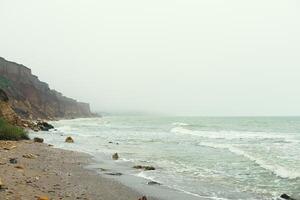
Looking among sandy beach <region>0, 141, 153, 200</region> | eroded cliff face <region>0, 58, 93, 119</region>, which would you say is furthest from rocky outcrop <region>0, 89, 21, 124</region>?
eroded cliff face <region>0, 58, 93, 119</region>

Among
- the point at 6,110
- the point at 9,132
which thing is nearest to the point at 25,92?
the point at 6,110

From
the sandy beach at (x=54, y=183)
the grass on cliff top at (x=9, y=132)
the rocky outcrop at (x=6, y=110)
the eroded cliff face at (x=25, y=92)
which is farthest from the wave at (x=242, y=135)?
the eroded cliff face at (x=25, y=92)

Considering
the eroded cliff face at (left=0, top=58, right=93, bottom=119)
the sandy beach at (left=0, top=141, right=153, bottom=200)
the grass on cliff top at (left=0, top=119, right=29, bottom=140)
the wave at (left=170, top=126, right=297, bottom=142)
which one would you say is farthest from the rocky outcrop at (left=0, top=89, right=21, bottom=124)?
the eroded cliff face at (left=0, top=58, right=93, bottom=119)

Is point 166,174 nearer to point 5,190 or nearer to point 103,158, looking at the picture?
point 103,158

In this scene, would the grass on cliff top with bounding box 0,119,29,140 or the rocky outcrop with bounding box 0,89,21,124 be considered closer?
the grass on cliff top with bounding box 0,119,29,140

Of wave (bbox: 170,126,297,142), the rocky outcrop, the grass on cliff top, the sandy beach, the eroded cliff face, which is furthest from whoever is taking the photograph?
the eroded cliff face

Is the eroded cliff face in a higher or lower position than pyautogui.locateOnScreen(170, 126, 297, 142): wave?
higher

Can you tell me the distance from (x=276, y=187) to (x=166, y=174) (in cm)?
479

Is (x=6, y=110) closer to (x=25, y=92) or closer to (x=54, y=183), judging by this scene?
(x=54, y=183)

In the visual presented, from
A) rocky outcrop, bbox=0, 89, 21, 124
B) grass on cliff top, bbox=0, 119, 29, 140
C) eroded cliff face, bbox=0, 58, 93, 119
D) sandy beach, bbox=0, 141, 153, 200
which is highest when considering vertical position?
eroded cliff face, bbox=0, 58, 93, 119

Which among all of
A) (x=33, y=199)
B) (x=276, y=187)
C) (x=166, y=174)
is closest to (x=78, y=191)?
(x=33, y=199)

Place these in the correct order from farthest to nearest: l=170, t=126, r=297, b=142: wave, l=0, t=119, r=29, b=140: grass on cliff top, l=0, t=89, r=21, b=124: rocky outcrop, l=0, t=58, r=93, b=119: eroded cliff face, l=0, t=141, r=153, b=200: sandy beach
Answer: l=0, t=58, r=93, b=119: eroded cliff face < l=170, t=126, r=297, b=142: wave < l=0, t=89, r=21, b=124: rocky outcrop < l=0, t=119, r=29, b=140: grass on cliff top < l=0, t=141, r=153, b=200: sandy beach

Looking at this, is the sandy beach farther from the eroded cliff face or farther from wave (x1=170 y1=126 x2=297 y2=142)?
the eroded cliff face

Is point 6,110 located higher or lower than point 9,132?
higher
